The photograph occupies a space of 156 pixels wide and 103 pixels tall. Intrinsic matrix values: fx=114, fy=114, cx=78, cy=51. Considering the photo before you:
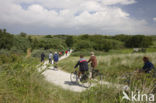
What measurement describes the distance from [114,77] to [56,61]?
5.96 ft

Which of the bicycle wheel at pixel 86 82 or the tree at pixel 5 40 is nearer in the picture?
the bicycle wheel at pixel 86 82

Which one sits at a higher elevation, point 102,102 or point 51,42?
point 51,42

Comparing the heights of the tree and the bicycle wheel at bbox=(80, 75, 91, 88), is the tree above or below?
above

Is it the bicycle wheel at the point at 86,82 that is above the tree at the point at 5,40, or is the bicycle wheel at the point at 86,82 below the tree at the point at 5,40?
below

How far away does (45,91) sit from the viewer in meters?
2.35

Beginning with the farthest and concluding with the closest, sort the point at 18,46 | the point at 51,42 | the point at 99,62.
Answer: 1. the point at 18,46
2. the point at 99,62
3. the point at 51,42

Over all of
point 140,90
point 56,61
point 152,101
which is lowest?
point 152,101

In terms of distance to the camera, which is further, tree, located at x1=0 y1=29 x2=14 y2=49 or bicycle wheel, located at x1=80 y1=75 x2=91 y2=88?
tree, located at x1=0 y1=29 x2=14 y2=49

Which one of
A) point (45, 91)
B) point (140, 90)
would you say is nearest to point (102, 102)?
point (140, 90)

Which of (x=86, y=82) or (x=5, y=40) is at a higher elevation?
(x=5, y=40)

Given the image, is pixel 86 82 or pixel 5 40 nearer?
pixel 86 82

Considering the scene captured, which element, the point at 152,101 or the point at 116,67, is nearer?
the point at 152,101

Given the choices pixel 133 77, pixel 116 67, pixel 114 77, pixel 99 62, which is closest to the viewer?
pixel 133 77

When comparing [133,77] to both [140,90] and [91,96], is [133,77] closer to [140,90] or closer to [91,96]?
[140,90]
